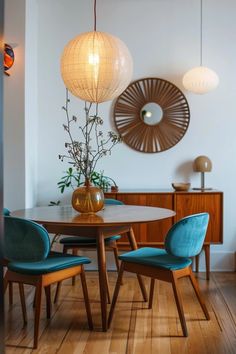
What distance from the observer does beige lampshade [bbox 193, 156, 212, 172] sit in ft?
13.3

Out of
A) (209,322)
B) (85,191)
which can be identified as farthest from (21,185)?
(209,322)

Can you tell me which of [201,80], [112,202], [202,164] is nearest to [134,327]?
[112,202]

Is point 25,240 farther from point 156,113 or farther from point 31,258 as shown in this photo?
point 156,113

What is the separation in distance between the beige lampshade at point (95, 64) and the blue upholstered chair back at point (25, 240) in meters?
0.95

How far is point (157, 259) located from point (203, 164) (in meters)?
1.65

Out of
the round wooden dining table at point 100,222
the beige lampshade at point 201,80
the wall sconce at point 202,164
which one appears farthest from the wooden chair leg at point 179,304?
the beige lampshade at point 201,80

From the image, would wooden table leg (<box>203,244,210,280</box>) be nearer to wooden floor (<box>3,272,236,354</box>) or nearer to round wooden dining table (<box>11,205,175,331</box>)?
wooden floor (<box>3,272,236,354</box>)

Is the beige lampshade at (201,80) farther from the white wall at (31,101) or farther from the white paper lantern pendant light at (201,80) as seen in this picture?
the white wall at (31,101)

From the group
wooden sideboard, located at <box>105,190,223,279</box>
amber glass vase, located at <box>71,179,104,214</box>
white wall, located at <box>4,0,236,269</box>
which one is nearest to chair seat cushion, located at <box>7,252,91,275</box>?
amber glass vase, located at <box>71,179,104,214</box>

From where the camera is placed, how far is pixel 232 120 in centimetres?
420

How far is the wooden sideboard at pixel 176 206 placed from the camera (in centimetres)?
384

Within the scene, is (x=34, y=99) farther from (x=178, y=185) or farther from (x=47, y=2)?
(x=178, y=185)

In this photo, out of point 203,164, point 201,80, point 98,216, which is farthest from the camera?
point 203,164

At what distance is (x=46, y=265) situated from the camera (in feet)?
8.02
